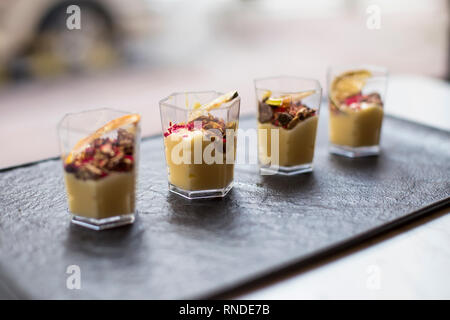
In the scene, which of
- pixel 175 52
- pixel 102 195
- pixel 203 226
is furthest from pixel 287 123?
pixel 175 52

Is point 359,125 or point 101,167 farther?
point 359,125

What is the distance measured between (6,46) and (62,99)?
521 millimetres

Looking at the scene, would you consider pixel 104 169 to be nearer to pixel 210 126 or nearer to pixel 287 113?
pixel 210 126

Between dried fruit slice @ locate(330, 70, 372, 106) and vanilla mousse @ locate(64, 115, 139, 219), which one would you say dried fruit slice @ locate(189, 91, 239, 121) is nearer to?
vanilla mousse @ locate(64, 115, 139, 219)

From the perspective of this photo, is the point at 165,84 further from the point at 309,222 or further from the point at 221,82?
the point at 309,222

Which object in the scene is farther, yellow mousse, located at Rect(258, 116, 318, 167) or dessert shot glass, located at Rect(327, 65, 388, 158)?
dessert shot glass, located at Rect(327, 65, 388, 158)

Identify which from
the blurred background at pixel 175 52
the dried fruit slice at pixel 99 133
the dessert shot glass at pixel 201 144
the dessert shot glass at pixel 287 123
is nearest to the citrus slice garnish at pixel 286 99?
the dessert shot glass at pixel 287 123

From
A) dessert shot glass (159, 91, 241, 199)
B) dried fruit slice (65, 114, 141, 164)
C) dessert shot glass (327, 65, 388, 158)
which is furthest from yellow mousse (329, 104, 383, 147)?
dried fruit slice (65, 114, 141, 164)

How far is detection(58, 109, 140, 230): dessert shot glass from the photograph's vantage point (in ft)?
3.24

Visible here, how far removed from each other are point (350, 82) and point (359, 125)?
0.11m

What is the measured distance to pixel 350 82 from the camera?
139 cm

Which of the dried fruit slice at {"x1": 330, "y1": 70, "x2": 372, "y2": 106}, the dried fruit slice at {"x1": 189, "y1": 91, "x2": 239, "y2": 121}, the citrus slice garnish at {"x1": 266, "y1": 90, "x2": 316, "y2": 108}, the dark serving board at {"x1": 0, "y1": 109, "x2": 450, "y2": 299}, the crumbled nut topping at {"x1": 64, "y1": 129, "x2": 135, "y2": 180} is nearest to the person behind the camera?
the dark serving board at {"x1": 0, "y1": 109, "x2": 450, "y2": 299}
